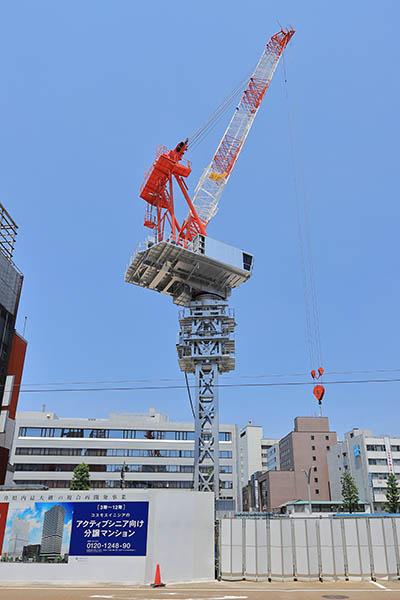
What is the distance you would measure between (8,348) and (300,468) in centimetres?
9081

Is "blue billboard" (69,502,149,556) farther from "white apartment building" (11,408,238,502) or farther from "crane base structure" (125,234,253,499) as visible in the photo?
"white apartment building" (11,408,238,502)

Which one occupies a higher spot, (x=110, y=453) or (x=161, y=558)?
(x=110, y=453)

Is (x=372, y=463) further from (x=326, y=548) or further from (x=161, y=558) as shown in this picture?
(x=161, y=558)

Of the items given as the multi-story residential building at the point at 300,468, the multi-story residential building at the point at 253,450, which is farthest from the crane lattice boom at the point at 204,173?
the multi-story residential building at the point at 253,450

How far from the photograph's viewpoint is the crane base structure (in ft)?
142

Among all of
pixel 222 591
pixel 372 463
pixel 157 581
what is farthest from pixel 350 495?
pixel 222 591

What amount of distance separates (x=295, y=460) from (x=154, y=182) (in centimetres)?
7983

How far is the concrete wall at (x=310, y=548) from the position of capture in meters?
19.5

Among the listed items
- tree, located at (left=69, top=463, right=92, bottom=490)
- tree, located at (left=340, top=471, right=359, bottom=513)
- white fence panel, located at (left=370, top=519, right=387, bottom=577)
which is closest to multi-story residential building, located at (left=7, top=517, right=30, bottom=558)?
white fence panel, located at (left=370, top=519, right=387, bottom=577)

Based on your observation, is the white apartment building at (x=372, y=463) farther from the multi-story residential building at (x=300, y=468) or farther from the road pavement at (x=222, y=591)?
the road pavement at (x=222, y=591)

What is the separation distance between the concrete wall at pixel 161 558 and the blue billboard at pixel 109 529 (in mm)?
236

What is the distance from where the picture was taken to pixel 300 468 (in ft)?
351

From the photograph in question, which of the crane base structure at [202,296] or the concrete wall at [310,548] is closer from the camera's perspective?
the concrete wall at [310,548]

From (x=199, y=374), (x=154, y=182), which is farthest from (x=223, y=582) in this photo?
(x=154, y=182)
